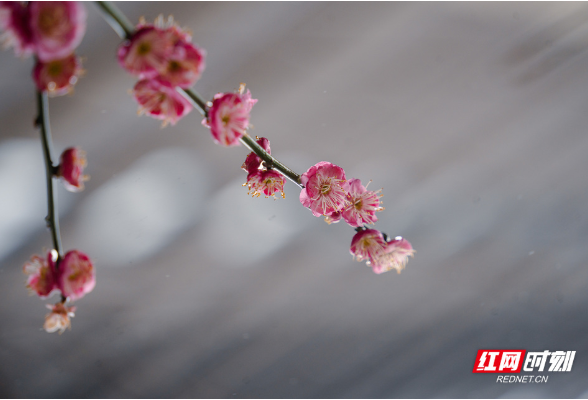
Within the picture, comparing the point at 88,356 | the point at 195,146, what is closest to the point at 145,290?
the point at 88,356

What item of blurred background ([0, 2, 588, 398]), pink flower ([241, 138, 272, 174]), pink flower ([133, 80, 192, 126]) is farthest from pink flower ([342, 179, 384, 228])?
blurred background ([0, 2, 588, 398])

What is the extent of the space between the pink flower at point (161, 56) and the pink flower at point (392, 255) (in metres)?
0.31

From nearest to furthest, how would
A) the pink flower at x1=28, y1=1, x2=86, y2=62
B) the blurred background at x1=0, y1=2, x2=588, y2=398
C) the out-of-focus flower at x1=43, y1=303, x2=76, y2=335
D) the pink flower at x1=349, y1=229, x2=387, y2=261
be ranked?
1. the pink flower at x1=28, y1=1, x2=86, y2=62
2. the out-of-focus flower at x1=43, y1=303, x2=76, y2=335
3. the pink flower at x1=349, y1=229, x2=387, y2=261
4. the blurred background at x1=0, y1=2, x2=588, y2=398

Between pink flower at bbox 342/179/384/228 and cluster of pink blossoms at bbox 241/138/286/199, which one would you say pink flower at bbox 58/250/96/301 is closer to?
cluster of pink blossoms at bbox 241/138/286/199

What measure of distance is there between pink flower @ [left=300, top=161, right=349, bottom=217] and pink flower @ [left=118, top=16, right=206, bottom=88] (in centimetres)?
20

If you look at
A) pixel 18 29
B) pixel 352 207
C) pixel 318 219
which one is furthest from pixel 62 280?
pixel 318 219

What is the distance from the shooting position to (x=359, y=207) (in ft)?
1.58

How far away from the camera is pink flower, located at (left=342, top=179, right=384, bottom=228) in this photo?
48 cm

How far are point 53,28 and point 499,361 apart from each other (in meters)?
2.02

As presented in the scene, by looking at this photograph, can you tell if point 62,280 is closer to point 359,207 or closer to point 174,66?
point 174,66

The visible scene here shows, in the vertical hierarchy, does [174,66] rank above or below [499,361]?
below

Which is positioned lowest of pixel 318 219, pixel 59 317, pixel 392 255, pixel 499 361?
pixel 59 317

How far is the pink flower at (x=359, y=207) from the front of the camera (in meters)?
0.48

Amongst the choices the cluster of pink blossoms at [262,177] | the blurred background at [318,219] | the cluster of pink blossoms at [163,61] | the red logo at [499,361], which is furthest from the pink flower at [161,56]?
the red logo at [499,361]
